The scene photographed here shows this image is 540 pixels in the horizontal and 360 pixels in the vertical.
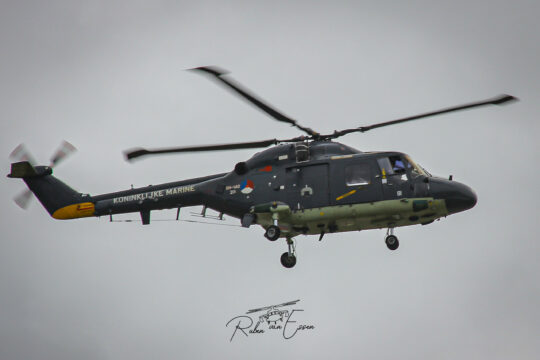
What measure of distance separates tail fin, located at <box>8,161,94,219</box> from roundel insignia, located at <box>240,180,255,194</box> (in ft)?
21.5

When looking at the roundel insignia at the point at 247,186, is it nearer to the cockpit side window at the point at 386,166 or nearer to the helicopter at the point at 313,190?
the helicopter at the point at 313,190

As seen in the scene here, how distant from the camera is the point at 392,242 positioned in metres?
26.2

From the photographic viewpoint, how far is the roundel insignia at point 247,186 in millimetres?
27672

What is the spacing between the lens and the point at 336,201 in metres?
26.2

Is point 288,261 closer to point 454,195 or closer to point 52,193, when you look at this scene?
point 454,195

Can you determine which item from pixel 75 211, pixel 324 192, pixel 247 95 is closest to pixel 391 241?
pixel 324 192

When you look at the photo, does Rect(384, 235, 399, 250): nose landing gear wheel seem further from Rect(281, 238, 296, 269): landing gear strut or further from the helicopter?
Rect(281, 238, 296, 269): landing gear strut

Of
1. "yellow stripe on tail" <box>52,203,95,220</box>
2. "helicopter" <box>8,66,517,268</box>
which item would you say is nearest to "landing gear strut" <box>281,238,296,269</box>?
"helicopter" <box>8,66,517,268</box>

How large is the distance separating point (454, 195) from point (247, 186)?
7304mm

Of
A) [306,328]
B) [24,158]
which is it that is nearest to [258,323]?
[306,328]

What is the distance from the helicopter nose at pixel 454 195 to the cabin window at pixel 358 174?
2.18 m

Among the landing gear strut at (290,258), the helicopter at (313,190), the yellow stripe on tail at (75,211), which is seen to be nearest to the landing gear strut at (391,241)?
the helicopter at (313,190)

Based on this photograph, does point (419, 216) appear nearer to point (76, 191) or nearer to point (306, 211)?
point (306, 211)

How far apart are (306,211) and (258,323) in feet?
23.6
